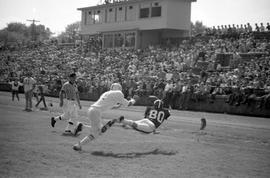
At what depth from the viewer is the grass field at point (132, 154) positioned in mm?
8367

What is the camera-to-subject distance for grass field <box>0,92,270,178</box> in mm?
8367

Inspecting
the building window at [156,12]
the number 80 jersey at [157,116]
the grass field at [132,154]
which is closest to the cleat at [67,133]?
the grass field at [132,154]

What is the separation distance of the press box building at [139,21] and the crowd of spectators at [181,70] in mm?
3707

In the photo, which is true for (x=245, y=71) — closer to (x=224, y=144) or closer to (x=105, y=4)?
(x=224, y=144)

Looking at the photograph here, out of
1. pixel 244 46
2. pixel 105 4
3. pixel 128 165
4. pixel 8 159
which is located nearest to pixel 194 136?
pixel 128 165

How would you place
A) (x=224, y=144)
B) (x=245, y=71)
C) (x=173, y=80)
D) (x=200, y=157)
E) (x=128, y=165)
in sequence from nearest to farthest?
(x=128, y=165)
(x=200, y=157)
(x=224, y=144)
(x=245, y=71)
(x=173, y=80)

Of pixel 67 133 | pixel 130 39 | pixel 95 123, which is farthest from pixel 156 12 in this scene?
pixel 95 123

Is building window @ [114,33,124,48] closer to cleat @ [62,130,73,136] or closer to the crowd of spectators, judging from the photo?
the crowd of spectators

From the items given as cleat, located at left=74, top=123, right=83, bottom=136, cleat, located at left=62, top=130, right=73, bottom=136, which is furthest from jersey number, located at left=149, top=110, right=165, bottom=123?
cleat, located at left=62, top=130, right=73, bottom=136

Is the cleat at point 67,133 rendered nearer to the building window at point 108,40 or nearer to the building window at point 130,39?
the building window at point 130,39

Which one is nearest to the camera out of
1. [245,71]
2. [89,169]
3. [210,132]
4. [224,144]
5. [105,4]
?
[89,169]

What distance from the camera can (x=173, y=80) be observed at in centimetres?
3088

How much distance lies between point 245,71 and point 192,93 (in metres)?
3.68

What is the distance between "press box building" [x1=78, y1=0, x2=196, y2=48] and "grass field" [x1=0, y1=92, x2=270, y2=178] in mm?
33105
